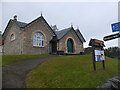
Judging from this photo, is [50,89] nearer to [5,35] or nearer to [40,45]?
[40,45]

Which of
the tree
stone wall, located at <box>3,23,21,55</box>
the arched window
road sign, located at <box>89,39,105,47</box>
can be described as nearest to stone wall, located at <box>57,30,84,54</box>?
the arched window

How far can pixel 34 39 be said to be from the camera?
19859mm

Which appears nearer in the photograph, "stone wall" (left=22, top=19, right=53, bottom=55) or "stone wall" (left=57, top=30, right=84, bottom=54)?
"stone wall" (left=22, top=19, right=53, bottom=55)

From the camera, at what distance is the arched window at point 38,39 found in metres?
19.9

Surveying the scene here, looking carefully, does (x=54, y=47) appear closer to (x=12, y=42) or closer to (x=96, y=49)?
(x=12, y=42)

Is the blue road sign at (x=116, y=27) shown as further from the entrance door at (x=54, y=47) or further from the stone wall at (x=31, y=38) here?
the entrance door at (x=54, y=47)

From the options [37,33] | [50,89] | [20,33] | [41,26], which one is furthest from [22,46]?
[50,89]

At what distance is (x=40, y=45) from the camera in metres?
20.6

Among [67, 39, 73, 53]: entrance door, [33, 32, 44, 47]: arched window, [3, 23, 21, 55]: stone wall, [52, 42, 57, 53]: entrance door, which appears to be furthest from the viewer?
[67, 39, 73, 53]: entrance door

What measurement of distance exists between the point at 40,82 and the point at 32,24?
50.1 ft

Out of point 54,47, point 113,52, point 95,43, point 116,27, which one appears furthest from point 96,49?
point 113,52

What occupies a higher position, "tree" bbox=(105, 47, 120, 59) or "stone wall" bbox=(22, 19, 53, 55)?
"stone wall" bbox=(22, 19, 53, 55)

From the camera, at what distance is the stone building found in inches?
734

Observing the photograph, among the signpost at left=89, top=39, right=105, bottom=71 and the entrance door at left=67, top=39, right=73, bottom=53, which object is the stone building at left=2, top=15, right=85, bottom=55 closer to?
the entrance door at left=67, top=39, right=73, bottom=53
